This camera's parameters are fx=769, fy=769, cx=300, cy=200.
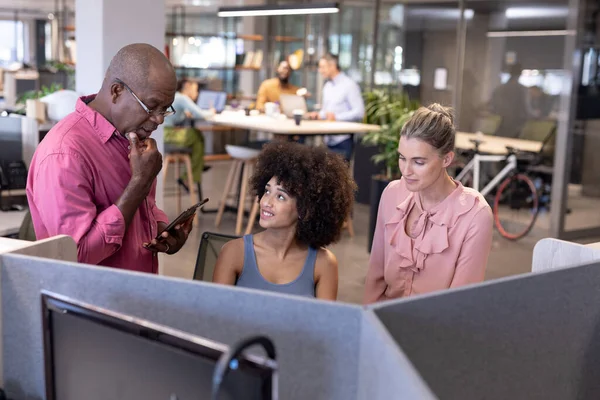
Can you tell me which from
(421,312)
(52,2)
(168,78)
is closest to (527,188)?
(168,78)

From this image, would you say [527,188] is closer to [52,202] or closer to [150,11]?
[150,11]

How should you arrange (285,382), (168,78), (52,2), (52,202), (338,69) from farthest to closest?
(52,2) < (338,69) < (168,78) < (52,202) < (285,382)

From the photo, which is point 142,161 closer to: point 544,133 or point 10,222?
point 10,222

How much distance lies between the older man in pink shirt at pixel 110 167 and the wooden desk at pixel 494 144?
5.41 metres

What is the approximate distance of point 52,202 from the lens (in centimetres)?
187

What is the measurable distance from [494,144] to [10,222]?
484cm

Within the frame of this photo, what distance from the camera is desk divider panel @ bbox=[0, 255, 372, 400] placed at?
48.7 inches

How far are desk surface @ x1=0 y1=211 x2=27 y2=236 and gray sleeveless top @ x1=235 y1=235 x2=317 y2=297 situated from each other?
1.57 metres

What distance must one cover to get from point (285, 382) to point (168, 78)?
1035 millimetres

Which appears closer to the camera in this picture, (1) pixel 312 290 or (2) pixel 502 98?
(1) pixel 312 290

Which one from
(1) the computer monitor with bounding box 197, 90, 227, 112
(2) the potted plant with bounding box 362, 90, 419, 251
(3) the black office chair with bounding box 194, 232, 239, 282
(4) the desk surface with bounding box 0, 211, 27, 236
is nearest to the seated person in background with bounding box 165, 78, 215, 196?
(1) the computer monitor with bounding box 197, 90, 227, 112

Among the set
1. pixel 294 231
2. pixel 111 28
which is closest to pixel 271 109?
pixel 111 28

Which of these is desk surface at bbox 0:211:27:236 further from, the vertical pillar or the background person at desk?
the background person at desk

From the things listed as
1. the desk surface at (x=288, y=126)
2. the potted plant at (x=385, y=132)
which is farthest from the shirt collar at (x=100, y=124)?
the desk surface at (x=288, y=126)
